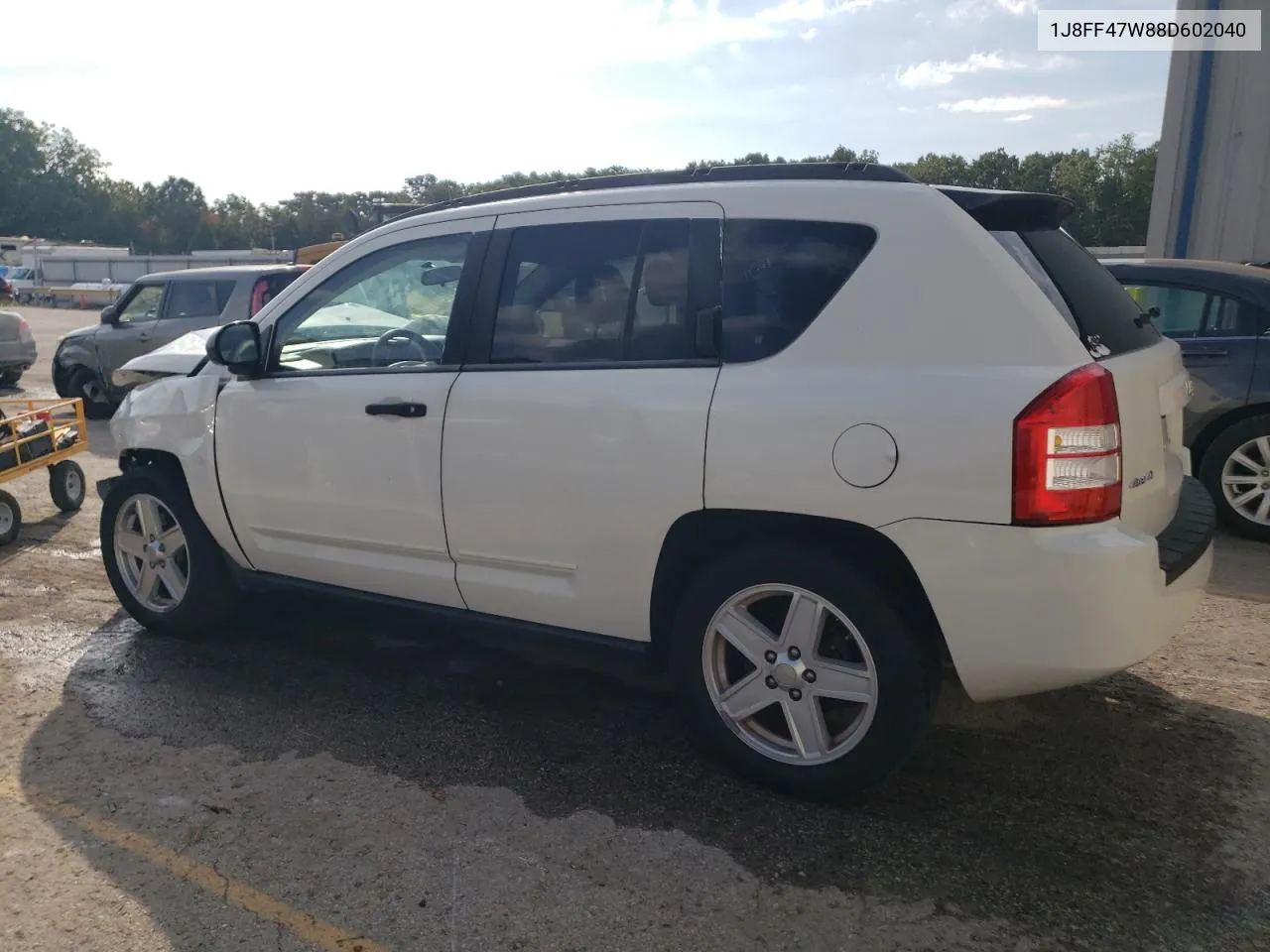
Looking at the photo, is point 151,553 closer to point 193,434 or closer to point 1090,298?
point 193,434

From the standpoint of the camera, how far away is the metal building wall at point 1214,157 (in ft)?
39.4

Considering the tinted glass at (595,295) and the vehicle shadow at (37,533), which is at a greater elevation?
the tinted glass at (595,295)

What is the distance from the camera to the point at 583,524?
345cm

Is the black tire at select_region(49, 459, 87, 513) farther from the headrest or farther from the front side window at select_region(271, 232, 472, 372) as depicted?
the headrest

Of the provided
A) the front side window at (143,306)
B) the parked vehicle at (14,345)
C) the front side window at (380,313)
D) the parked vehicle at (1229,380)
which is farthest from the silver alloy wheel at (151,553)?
the parked vehicle at (14,345)

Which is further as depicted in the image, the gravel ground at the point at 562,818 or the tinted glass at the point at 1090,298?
the tinted glass at the point at 1090,298

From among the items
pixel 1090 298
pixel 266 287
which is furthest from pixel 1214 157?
pixel 1090 298

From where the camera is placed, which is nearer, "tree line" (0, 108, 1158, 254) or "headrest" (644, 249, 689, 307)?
"headrest" (644, 249, 689, 307)

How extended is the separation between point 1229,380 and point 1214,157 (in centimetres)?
796

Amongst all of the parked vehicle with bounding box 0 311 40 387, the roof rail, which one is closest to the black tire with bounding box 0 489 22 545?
the roof rail

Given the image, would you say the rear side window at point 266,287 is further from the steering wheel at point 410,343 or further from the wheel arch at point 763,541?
the wheel arch at point 763,541

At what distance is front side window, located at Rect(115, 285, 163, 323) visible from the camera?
1204 cm

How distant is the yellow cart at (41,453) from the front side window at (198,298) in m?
3.88

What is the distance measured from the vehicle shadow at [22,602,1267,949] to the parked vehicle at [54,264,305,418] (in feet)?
23.0
